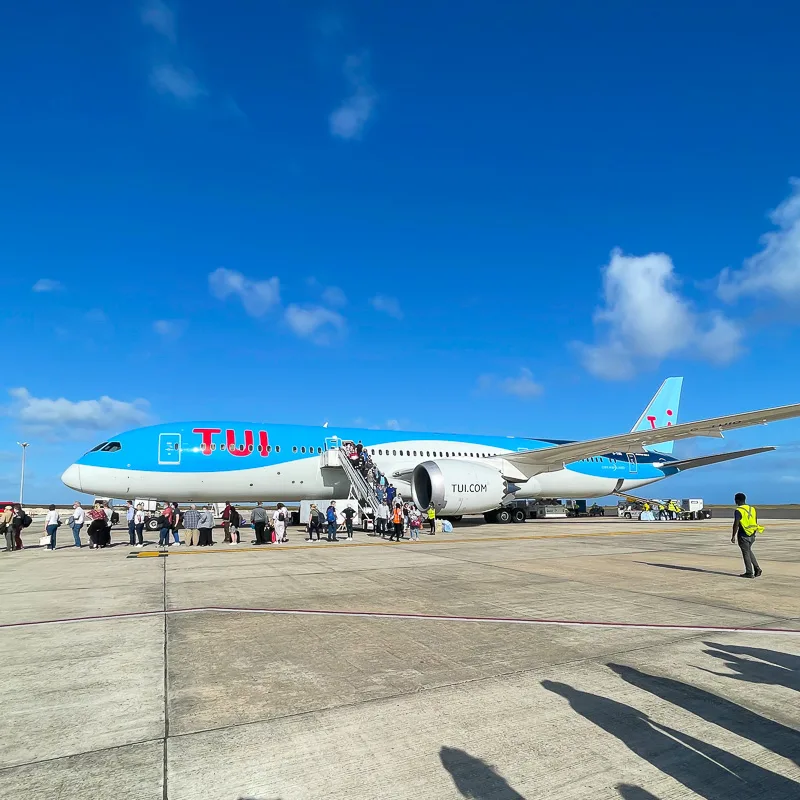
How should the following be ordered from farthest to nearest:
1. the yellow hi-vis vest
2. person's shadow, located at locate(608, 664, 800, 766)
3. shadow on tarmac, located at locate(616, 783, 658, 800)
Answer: the yellow hi-vis vest → person's shadow, located at locate(608, 664, 800, 766) → shadow on tarmac, located at locate(616, 783, 658, 800)

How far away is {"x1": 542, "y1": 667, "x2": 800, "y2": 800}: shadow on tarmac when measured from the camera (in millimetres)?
2855

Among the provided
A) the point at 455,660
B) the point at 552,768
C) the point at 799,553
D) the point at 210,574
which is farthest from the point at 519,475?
the point at 552,768

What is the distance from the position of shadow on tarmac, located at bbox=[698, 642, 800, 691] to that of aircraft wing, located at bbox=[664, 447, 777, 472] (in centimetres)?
2664

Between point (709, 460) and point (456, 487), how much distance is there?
1747cm

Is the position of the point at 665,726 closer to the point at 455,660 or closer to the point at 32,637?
the point at 455,660

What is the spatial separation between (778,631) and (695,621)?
78cm

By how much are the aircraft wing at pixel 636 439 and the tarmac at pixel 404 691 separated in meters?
12.9

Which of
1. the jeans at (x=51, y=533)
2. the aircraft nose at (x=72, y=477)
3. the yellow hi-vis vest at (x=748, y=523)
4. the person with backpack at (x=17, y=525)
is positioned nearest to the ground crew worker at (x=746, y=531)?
the yellow hi-vis vest at (x=748, y=523)

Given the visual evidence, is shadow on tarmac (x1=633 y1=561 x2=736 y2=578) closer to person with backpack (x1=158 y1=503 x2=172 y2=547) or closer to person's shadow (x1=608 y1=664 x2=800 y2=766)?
person's shadow (x1=608 y1=664 x2=800 y2=766)

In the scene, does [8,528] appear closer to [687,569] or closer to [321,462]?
[321,462]

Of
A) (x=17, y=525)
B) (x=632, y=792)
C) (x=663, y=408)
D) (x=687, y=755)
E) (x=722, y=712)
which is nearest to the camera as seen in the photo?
(x=632, y=792)

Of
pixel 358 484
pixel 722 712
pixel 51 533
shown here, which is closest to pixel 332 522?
pixel 358 484

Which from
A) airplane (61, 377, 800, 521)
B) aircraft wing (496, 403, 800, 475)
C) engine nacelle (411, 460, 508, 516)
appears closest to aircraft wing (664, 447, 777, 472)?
airplane (61, 377, 800, 521)

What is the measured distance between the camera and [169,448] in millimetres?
21078
